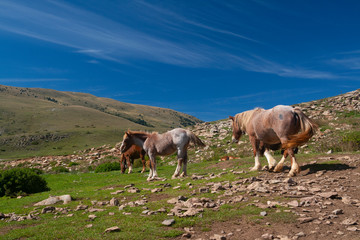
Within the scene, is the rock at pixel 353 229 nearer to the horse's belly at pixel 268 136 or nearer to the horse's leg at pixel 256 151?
the horse's belly at pixel 268 136

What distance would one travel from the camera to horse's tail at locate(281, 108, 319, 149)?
10.6m

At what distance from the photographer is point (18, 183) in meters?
16.8

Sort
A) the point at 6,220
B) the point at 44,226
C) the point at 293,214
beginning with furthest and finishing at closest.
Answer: the point at 6,220
the point at 44,226
the point at 293,214

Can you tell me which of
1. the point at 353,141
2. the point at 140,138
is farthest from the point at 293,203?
the point at 353,141

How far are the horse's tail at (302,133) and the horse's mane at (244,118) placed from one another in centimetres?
221

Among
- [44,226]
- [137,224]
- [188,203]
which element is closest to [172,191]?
[188,203]

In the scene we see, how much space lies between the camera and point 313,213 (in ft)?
22.7

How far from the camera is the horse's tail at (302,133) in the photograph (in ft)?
34.9

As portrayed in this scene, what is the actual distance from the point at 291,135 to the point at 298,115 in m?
0.91

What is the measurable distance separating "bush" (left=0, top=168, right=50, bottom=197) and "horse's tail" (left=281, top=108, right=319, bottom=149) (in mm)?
15056

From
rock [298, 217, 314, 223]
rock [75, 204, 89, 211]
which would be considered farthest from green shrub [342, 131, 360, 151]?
rock [75, 204, 89, 211]

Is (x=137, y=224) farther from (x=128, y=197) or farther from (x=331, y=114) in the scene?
(x=331, y=114)

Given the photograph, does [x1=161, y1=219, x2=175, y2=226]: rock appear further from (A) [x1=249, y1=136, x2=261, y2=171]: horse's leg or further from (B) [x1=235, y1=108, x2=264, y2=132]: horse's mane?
(B) [x1=235, y1=108, x2=264, y2=132]: horse's mane

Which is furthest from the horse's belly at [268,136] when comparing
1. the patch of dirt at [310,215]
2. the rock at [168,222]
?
the rock at [168,222]
